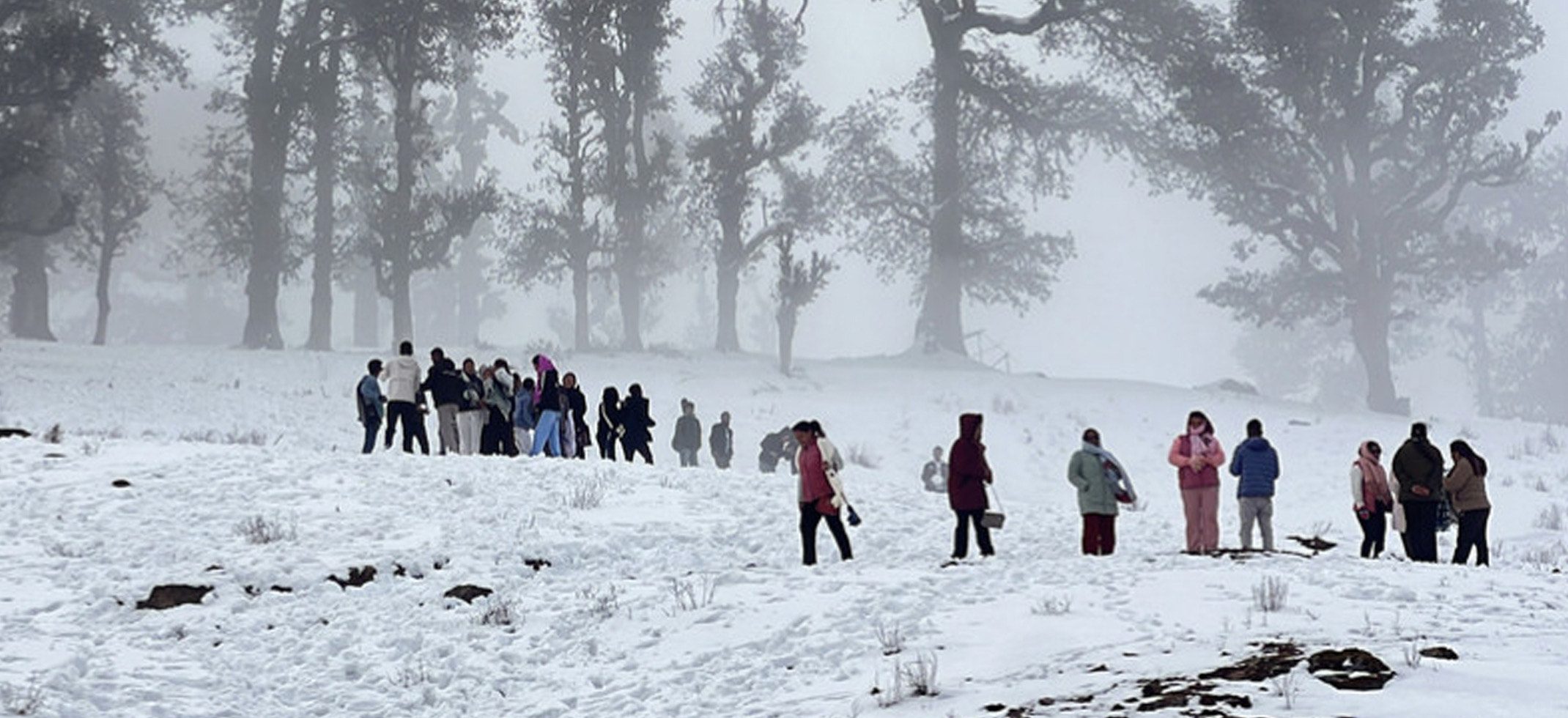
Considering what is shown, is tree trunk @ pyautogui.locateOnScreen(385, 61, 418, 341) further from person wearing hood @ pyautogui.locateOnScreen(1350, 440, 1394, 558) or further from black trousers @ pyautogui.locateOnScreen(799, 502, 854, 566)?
person wearing hood @ pyautogui.locateOnScreen(1350, 440, 1394, 558)

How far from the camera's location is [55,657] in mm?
9211

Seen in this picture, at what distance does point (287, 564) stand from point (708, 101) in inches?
1396

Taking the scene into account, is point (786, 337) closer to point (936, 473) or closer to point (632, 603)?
point (936, 473)

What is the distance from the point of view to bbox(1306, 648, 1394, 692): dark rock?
7.04 m

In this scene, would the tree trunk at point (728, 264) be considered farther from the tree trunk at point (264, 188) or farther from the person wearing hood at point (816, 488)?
the person wearing hood at point (816, 488)

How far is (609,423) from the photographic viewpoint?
811 inches

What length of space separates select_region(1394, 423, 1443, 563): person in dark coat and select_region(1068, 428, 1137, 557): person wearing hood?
2990 mm

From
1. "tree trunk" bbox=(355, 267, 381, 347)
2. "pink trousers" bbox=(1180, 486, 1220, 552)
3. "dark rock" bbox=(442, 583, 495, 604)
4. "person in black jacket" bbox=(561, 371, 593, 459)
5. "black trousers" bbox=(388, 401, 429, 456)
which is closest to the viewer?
"dark rock" bbox=(442, 583, 495, 604)

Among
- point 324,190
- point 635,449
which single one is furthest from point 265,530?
point 324,190

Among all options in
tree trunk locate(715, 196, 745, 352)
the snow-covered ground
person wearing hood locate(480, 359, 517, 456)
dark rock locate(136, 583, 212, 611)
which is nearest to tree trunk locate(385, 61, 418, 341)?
tree trunk locate(715, 196, 745, 352)

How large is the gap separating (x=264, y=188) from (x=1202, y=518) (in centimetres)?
3029

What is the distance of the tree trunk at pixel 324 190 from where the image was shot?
38.8 meters

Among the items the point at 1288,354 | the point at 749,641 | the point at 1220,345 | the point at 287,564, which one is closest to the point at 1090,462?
the point at 749,641

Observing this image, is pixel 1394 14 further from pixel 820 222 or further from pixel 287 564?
pixel 287 564
